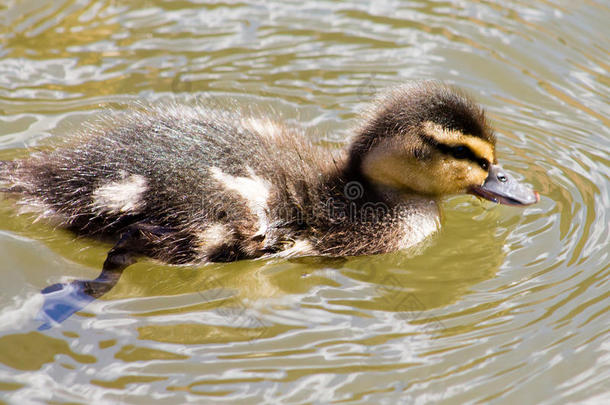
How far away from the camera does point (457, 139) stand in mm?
3490

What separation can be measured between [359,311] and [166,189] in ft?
2.97

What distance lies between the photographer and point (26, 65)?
494cm

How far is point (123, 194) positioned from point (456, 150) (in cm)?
141

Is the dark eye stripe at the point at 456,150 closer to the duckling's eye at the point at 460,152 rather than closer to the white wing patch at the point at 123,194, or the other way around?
the duckling's eye at the point at 460,152

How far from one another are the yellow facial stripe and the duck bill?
13 centimetres

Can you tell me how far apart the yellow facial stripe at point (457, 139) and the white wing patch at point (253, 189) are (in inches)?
28.5

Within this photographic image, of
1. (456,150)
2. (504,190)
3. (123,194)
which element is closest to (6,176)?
(123,194)

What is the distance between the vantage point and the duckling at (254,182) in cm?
326

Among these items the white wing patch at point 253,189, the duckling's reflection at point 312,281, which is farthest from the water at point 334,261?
the white wing patch at point 253,189

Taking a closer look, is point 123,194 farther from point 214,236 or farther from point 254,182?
point 254,182

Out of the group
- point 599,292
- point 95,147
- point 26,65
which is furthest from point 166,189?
point 26,65

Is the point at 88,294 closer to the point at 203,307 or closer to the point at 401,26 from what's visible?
the point at 203,307

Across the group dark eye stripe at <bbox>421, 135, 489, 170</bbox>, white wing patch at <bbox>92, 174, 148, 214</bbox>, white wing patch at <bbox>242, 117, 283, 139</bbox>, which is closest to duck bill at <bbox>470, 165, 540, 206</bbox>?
dark eye stripe at <bbox>421, 135, 489, 170</bbox>

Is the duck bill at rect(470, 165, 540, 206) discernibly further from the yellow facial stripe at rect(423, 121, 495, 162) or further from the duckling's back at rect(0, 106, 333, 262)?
the duckling's back at rect(0, 106, 333, 262)
